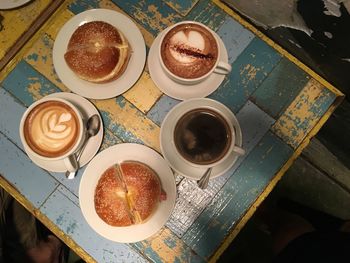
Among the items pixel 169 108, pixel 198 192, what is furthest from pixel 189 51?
pixel 198 192

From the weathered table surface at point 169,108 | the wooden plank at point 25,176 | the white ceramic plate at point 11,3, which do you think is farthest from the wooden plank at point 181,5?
the wooden plank at point 25,176

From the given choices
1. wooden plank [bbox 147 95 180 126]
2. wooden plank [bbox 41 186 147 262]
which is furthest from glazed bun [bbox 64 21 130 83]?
wooden plank [bbox 41 186 147 262]

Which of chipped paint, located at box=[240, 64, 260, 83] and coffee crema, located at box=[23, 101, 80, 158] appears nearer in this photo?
coffee crema, located at box=[23, 101, 80, 158]

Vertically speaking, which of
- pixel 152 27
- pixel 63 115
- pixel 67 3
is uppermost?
pixel 152 27

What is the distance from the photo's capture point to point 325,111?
111 centimetres

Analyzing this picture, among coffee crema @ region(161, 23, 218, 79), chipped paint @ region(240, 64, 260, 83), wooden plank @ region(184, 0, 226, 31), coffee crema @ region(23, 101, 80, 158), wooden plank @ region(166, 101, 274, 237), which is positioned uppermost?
wooden plank @ region(184, 0, 226, 31)

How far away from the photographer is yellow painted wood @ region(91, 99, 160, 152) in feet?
3.59

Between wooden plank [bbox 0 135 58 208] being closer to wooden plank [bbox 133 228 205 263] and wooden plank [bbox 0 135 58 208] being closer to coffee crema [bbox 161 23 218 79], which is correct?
wooden plank [bbox 133 228 205 263]

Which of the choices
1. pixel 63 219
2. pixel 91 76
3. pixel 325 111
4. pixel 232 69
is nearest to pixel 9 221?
pixel 63 219

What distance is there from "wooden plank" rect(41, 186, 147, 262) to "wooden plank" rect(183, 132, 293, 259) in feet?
0.57

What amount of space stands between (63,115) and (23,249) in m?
0.66

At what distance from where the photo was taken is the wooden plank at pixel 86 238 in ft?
3.50

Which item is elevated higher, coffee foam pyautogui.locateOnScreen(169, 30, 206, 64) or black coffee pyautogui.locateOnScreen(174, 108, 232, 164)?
coffee foam pyautogui.locateOnScreen(169, 30, 206, 64)

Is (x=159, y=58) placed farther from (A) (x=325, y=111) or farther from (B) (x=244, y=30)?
(A) (x=325, y=111)
